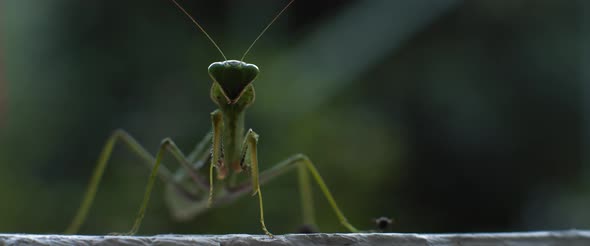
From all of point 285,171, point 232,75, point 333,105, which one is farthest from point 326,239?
point 333,105

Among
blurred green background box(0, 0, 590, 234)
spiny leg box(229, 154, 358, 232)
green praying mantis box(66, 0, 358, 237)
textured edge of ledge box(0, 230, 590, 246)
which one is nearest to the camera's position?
textured edge of ledge box(0, 230, 590, 246)

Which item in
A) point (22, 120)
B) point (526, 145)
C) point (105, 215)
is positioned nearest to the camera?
point (105, 215)

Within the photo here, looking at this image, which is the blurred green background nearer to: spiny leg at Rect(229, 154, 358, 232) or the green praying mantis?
the green praying mantis

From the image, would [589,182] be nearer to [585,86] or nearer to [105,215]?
[585,86]

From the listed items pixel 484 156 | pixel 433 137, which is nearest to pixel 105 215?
pixel 433 137

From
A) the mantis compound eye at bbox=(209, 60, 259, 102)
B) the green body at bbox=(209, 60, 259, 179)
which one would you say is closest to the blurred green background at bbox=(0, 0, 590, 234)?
the green body at bbox=(209, 60, 259, 179)

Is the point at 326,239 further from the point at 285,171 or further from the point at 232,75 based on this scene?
the point at 285,171
